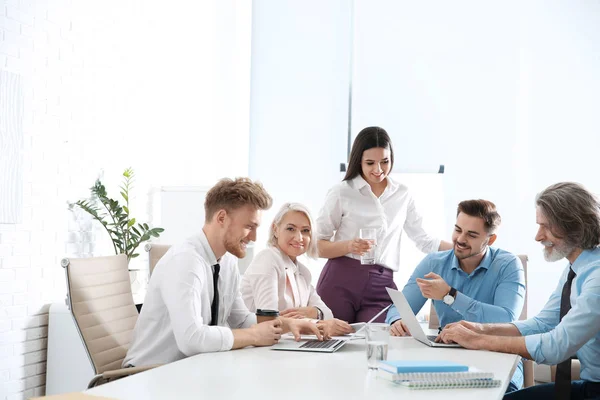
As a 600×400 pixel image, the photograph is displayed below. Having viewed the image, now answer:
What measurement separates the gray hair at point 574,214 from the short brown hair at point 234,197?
41.9 inches

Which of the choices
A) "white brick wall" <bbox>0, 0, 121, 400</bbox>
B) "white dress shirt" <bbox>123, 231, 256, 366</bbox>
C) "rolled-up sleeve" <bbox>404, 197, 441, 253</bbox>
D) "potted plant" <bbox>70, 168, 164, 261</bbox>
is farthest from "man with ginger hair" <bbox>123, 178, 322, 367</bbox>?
"potted plant" <bbox>70, 168, 164, 261</bbox>

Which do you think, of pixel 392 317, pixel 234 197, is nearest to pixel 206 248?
pixel 234 197

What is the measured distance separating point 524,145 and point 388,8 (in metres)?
1.69

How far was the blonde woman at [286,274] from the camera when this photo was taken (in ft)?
10.7

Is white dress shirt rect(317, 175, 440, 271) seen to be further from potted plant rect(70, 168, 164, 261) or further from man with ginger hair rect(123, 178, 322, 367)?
potted plant rect(70, 168, 164, 261)

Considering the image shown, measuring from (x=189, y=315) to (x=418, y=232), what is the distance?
2.16 meters

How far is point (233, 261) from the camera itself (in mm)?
2859

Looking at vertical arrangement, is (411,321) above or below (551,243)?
below

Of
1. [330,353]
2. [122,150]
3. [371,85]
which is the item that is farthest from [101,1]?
[330,353]

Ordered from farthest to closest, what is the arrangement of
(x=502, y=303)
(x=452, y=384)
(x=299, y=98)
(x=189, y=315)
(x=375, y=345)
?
(x=299, y=98) < (x=502, y=303) < (x=189, y=315) < (x=375, y=345) < (x=452, y=384)

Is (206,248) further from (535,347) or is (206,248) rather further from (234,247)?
(535,347)

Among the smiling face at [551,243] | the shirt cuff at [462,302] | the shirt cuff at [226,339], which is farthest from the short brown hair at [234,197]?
the smiling face at [551,243]

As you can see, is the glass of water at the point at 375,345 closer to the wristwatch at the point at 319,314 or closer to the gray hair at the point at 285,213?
the wristwatch at the point at 319,314

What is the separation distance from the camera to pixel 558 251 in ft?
8.38
